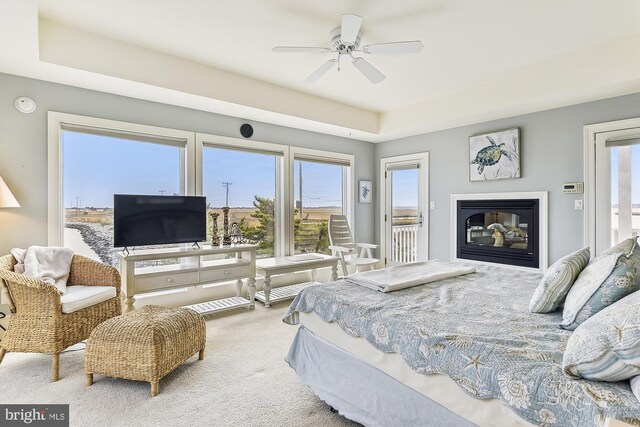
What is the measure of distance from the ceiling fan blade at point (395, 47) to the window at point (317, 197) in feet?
7.62

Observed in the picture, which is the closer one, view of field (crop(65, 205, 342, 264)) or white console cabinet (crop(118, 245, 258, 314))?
white console cabinet (crop(118, 245, 258, 314))

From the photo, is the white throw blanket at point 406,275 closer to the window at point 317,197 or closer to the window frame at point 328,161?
the window frame at point 328,161

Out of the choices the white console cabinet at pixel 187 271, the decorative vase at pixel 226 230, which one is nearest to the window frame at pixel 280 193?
the white console cabinet at pixel 187 271

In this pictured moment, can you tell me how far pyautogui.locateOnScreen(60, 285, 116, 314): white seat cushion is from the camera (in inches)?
89.4

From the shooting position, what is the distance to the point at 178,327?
224cm

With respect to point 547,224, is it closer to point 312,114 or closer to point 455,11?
point 455,11

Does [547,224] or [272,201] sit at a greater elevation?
[272,201]

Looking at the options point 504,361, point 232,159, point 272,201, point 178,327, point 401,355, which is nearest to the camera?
point 504,361

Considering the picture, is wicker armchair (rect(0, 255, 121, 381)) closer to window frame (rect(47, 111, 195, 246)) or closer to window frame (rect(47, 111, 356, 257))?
window frame (rect(47, 111, 195, 246))

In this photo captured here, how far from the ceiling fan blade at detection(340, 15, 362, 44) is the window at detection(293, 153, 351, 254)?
2.30 m

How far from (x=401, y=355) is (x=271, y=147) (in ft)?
11.5

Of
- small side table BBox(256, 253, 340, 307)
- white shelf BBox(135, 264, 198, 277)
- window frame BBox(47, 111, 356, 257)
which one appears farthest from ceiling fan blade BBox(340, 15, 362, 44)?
white shelf BBox(135, 264, 198, 277)

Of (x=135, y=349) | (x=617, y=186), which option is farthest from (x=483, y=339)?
(x=617, y=186)

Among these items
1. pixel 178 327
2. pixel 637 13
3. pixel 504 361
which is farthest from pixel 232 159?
pixel 637 13
